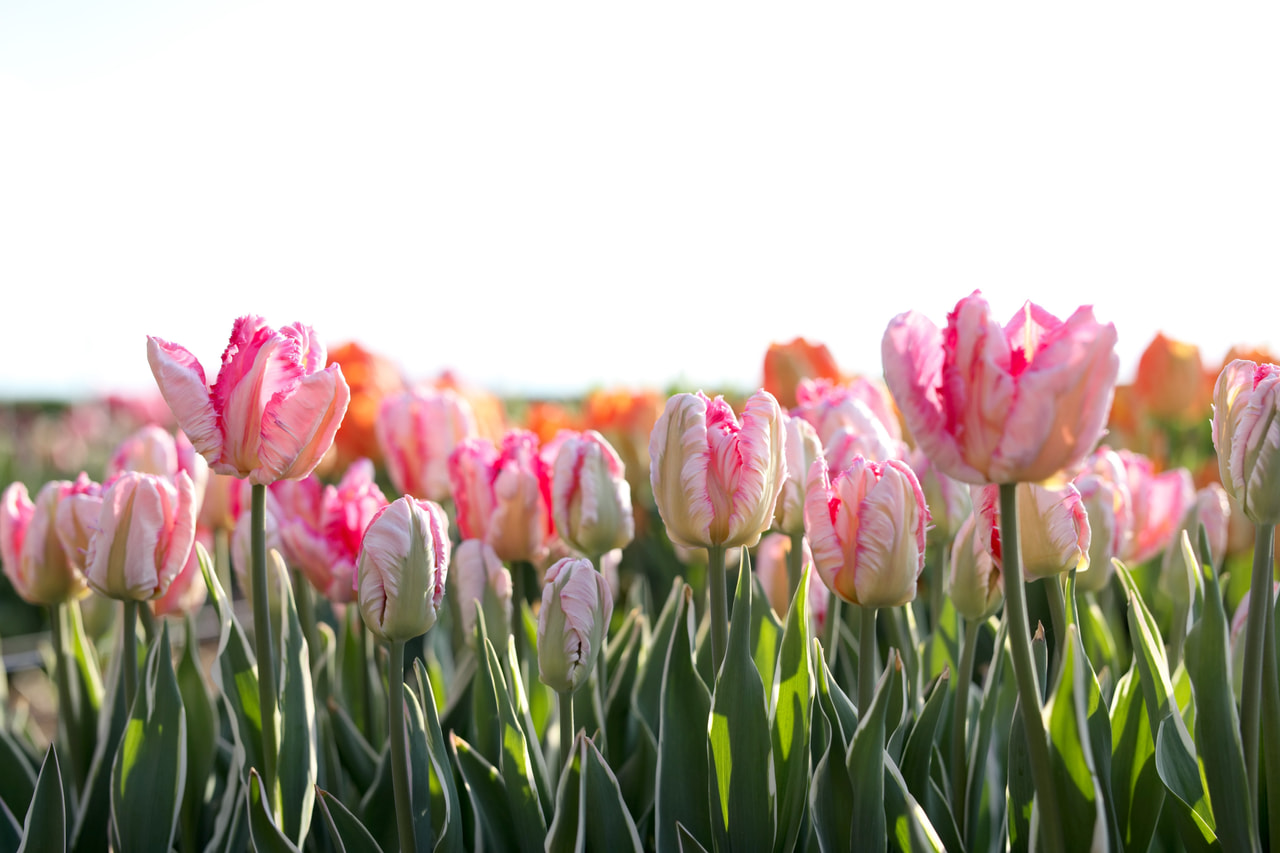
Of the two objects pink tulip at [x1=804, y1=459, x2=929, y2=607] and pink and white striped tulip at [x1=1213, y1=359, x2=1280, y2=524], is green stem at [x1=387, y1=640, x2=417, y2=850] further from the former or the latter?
pink and white striped tulip at [x1=1213, y1=359, x2=1280, y2=524]

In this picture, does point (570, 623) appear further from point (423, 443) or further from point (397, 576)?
point (423, 443)

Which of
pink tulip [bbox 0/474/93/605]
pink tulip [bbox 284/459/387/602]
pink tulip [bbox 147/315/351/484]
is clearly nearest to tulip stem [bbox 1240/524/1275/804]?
pink tulip [bbox 147/315/351/484]

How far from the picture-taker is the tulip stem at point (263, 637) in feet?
2.98

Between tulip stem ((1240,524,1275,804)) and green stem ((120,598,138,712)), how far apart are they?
121 cm

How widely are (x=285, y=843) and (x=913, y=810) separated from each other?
61 cm

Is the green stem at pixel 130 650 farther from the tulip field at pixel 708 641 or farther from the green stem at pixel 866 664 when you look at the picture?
the green stem at pixel 866 664

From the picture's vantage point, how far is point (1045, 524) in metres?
0.89

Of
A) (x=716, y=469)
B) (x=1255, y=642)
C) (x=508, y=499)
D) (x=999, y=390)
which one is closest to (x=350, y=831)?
(x=508, y=499)

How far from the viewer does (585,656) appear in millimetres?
940

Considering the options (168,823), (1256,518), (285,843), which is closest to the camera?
(1256,518)

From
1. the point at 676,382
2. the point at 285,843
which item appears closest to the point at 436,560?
the point at 285,843

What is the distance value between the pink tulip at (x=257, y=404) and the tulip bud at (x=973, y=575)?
69cm

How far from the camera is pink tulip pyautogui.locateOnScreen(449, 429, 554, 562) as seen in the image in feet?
4.00

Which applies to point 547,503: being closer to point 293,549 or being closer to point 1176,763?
point 293,549
